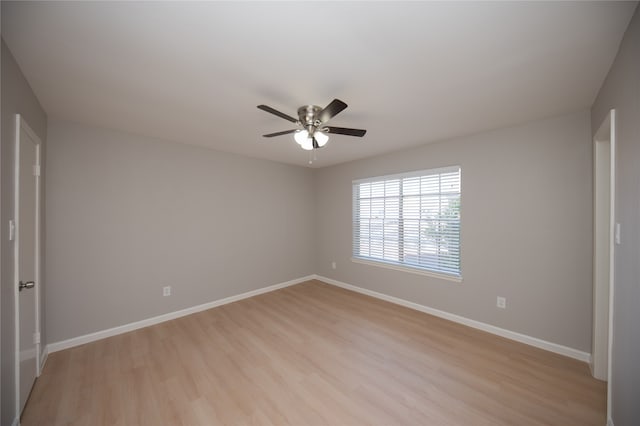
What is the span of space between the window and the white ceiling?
43.9 inches

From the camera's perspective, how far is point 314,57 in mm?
1542

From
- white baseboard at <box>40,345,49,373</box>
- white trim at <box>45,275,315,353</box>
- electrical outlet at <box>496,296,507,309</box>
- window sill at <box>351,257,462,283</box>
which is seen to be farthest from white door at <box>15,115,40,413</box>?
electrical outlet at <box>496,296,507,309</box>

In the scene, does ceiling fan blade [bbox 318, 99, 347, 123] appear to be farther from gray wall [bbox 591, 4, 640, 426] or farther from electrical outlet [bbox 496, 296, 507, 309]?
electrical outlet [bbox 496, 296, 507, 309]

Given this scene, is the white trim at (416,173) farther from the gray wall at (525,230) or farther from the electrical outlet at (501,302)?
the electrical outlet at (501,302)

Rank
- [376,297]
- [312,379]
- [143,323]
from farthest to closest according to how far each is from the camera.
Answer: [376,297] < [143,323] < [312,379]

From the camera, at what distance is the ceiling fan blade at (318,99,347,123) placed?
166 cm

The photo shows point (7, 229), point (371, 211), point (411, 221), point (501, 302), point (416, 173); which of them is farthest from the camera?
point (371, 211)

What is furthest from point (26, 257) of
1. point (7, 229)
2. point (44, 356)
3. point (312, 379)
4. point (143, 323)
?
point (312, 379)

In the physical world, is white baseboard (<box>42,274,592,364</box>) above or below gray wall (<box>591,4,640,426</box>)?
below

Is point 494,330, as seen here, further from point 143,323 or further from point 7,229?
point 7,229

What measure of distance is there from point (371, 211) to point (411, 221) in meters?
0.80

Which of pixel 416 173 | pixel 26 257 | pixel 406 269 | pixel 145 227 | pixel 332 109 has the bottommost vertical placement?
pixel 406 269

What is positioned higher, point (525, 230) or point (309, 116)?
point (309, 116)

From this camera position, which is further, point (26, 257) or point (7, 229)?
point (26, 257)
